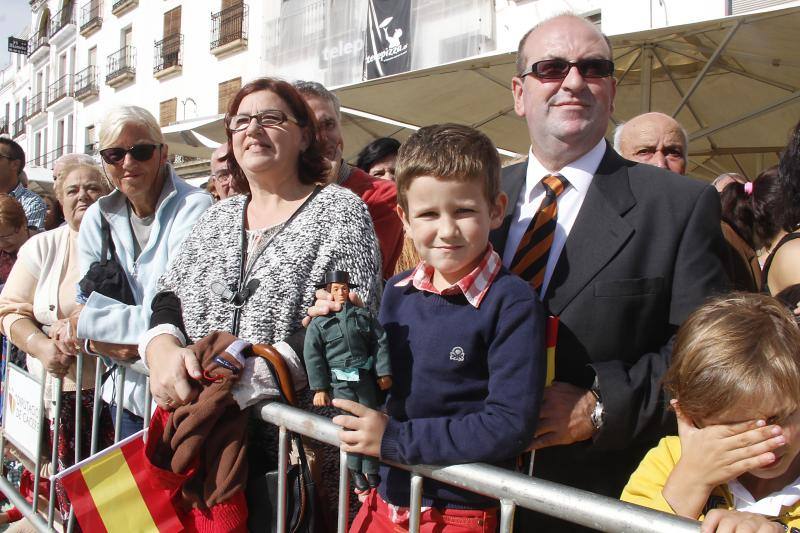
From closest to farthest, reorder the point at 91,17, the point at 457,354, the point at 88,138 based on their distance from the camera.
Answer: the point at 457,354
the point at 91,17
the point at 88,138

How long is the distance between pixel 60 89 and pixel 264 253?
35138 millimetres

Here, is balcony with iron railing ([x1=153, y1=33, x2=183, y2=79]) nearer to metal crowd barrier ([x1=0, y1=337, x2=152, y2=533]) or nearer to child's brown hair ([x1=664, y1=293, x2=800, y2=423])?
metal crowd barrier ([x1=0, y1=337, x2=152, y2=533])

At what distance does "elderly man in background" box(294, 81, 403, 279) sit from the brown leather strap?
82 centimetres

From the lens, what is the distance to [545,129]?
6.71 ft

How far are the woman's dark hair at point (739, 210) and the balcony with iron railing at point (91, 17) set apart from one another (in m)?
29.0

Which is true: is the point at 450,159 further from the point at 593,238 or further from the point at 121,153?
the point at 121,153

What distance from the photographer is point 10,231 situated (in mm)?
4797

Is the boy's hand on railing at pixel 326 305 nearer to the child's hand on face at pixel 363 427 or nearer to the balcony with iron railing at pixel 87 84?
the child's hand on face at pixel 363 427

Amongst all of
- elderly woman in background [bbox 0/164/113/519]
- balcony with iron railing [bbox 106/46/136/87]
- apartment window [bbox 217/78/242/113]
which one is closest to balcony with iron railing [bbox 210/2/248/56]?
apartment window [bbox 217/78/242/113]

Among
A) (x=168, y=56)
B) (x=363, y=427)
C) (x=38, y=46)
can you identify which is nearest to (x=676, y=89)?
(x=363, y=427)

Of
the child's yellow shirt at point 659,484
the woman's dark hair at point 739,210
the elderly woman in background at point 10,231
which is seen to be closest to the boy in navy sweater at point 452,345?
the child's yellow shirt at point 659,484

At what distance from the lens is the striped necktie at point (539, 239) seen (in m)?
1.96

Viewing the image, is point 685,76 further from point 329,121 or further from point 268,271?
point 268,271

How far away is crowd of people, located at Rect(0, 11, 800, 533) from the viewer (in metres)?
1.53
